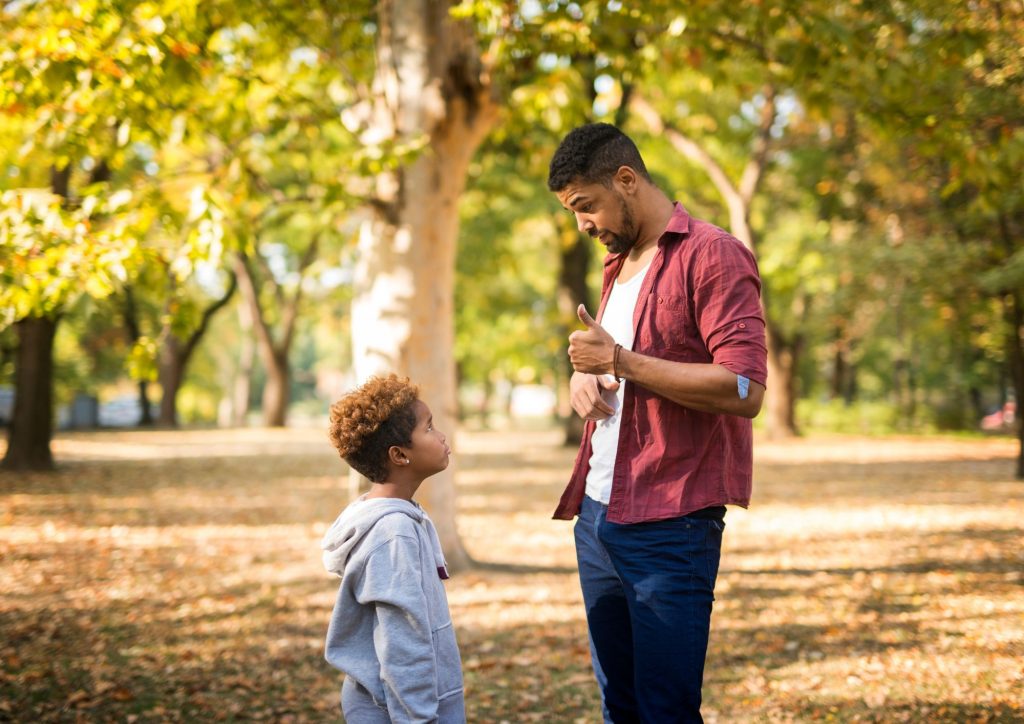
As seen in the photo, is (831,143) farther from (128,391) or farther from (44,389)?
(128,391)

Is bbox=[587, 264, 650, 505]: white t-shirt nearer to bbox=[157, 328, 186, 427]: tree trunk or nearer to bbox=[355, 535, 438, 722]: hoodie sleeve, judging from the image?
bbox=[355, 535, 438, 722]: hoodie sleeve

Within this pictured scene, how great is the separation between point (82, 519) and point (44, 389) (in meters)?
5.16

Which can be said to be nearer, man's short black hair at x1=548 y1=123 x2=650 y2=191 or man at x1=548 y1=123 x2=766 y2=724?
man at x1=548 y1=123 x2=766 y2=724

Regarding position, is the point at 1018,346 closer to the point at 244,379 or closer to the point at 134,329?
the point at 134,329

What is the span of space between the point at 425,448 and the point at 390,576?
1.31 feet

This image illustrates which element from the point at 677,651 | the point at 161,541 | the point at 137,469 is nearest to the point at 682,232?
the point at 677,651

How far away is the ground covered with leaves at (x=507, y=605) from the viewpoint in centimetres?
509

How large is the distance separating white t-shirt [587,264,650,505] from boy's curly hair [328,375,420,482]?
0.60 m

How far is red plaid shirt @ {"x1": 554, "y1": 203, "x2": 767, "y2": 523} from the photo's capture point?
8.45 ft

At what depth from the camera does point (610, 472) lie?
286 centimetres

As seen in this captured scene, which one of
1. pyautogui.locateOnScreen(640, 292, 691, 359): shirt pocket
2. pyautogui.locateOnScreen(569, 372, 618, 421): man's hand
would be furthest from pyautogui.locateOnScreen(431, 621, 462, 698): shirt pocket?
pyautogui.locateOnScreen(640, 292, 691, 359): shirt pocket

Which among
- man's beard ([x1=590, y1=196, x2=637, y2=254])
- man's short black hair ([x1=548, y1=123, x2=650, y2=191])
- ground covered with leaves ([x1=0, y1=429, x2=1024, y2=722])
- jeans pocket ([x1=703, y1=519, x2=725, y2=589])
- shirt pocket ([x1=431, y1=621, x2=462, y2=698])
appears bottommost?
ground covered with leaves ([x1=0, y1=429, x2=1024, y2=722])

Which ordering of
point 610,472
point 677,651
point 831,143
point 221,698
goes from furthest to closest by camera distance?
1. point 831,143
2. point 221,698
3. point 610,472
4. point 677,651

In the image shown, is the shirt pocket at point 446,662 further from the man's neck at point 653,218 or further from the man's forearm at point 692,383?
the man's neck at point 653,218
